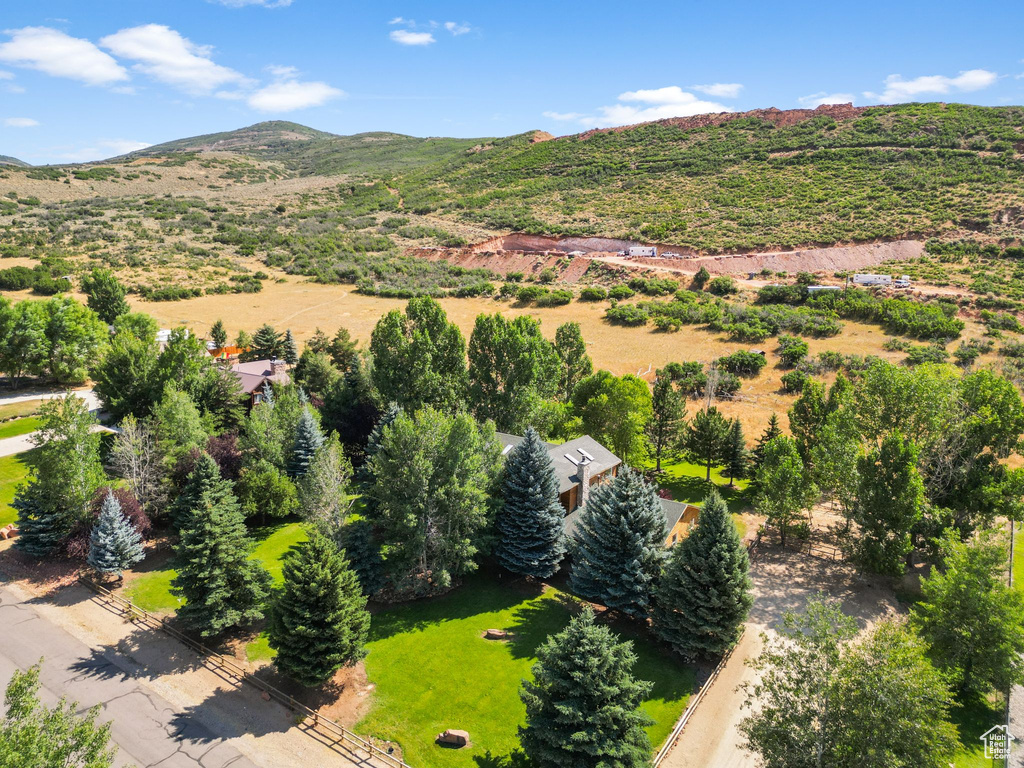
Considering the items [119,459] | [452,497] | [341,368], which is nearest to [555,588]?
[452,497]

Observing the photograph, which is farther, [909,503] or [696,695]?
[909,503]

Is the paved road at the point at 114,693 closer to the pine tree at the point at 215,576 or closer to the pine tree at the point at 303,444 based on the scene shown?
the pine tree at the point at 215,576

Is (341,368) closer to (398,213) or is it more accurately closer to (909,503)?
(909,503)

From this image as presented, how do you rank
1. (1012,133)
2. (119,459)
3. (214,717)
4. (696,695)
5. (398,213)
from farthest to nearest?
(398,213), (1012,133), (119,459), (696,695), (214,717)

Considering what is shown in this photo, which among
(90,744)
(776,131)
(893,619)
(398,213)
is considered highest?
(776,131)

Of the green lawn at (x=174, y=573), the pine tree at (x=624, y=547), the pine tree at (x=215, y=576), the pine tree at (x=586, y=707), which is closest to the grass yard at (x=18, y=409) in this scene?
the green lawn at (x=174, y=573)

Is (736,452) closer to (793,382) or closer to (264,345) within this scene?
(793,382)

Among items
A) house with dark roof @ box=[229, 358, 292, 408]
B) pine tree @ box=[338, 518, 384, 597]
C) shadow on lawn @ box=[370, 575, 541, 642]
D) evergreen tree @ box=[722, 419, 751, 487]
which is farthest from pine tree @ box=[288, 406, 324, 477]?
evergreen tree @ box=[722, 419, 751, 487]
